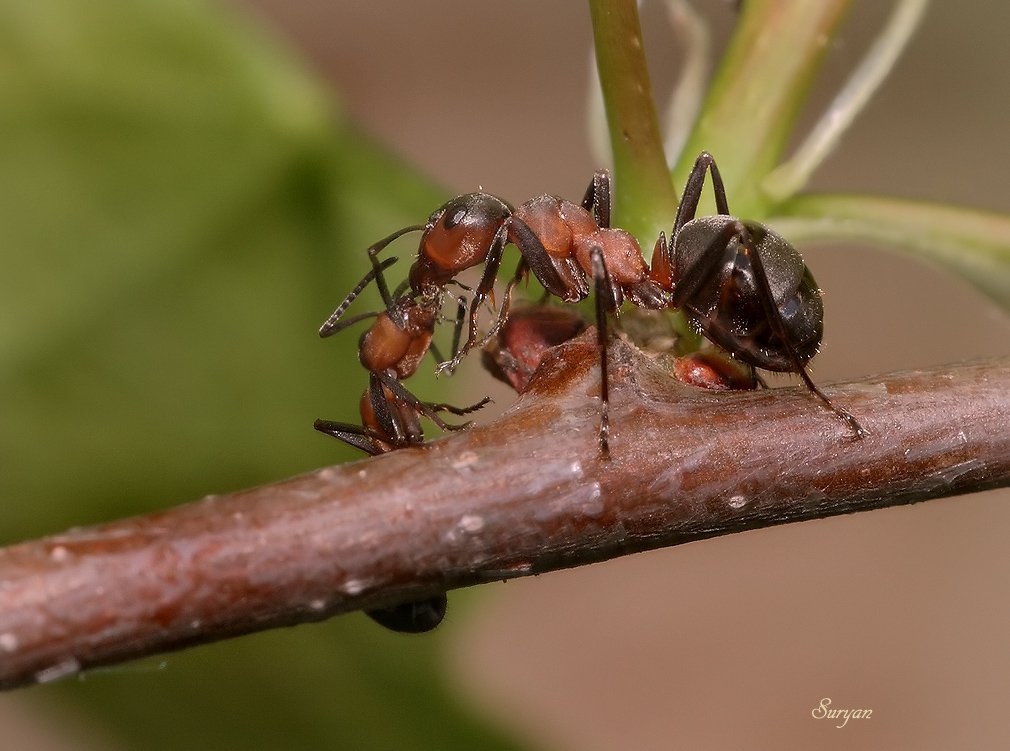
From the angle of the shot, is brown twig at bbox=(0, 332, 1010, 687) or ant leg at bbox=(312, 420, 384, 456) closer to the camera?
brown twig at bbox=(0, 332, 1010, 687)

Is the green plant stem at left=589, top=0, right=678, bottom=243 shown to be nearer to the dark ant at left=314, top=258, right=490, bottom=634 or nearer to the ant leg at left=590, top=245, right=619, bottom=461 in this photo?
the ant leg at left=590, top=245, right=619, bottom=461

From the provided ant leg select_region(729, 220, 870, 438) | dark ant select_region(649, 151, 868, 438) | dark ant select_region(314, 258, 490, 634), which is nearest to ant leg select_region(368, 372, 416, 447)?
dark ant select_region(314, 258, 490, 634)

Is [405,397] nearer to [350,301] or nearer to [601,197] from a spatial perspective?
[350,301]

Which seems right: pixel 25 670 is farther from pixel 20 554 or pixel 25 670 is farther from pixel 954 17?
pixel 954 17

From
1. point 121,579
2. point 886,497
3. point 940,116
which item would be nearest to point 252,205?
point 121,579

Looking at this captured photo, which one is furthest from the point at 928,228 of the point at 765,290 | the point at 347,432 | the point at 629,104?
the point at 347,432

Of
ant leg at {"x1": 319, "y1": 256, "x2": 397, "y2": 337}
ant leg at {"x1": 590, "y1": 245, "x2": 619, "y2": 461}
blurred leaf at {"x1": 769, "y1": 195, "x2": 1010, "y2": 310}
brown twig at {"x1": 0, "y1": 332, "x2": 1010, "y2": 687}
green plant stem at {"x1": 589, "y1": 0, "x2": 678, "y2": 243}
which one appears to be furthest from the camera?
ant leg at {"x1": 319, "y1": 256, "x2": 397, "y2": 337}

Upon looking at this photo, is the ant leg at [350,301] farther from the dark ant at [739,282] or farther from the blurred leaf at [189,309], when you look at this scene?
the dark ant at [739,282]
